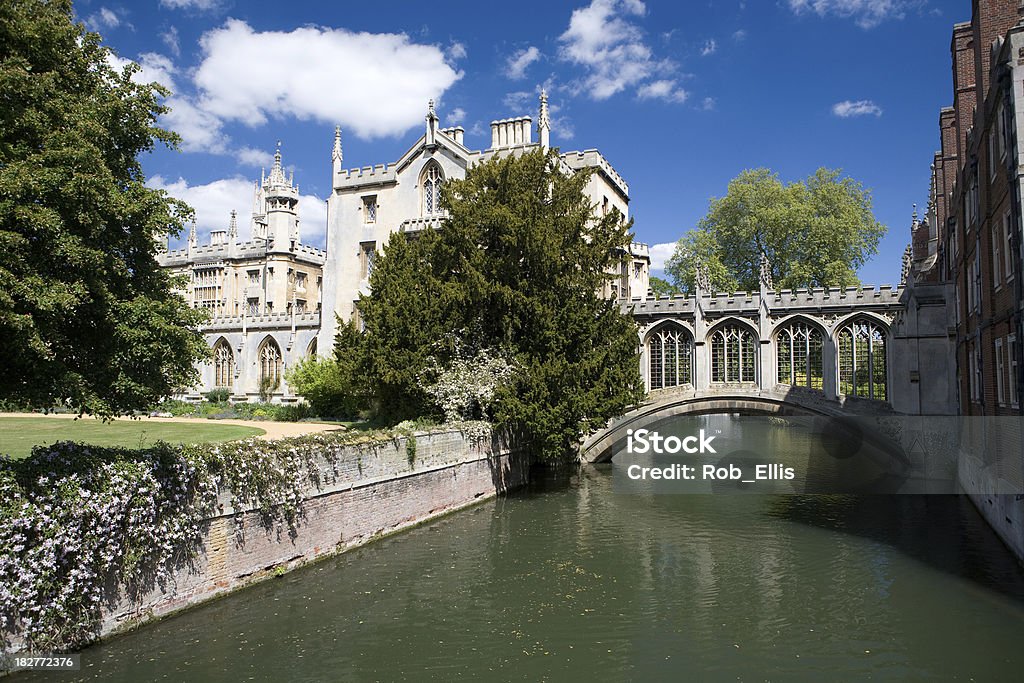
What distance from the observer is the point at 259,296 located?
170 ft

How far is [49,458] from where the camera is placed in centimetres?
953

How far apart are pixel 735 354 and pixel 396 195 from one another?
18.4 m

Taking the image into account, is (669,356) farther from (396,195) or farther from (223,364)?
(223,364)

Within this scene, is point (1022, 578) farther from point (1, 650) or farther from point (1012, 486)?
point (1, 650)

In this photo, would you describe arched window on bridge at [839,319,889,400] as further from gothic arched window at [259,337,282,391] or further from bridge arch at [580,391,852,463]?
gothic arched window at [259,337,282,391]

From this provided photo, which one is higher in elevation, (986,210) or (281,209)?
(281,209)

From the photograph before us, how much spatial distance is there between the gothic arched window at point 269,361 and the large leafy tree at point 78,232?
31843 mm

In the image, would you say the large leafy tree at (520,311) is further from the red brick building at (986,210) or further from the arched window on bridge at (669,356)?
the red brick building at (986,210)

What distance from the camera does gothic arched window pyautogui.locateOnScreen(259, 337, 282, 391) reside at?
141 ft

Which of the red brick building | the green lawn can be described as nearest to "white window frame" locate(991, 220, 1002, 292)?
the red brick building

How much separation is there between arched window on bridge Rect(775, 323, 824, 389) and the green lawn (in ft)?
66.0

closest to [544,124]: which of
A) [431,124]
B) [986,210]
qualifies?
[431,124]

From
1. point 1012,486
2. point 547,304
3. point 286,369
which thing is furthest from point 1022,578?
point 286,369

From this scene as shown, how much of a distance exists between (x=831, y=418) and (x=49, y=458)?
82.5 feet
